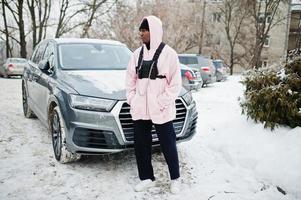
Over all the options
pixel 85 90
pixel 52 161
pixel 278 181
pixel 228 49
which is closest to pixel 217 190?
pixel 278 181

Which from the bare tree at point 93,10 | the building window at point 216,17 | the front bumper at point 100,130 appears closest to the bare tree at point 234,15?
the building window at point 216,17

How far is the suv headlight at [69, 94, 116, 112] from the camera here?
3751 millimetres

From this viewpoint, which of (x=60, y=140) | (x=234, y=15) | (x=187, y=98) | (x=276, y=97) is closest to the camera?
(x=60, y=140)

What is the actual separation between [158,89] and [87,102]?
3.20 ft

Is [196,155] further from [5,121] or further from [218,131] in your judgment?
[5,121]

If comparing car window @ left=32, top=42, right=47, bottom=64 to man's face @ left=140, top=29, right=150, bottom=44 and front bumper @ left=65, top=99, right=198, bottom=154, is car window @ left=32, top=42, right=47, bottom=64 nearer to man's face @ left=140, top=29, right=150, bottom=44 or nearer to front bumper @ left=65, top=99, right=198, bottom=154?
front bumper @ left=65, top=99, right=198, bottom=154

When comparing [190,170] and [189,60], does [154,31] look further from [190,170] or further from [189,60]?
[189,60]

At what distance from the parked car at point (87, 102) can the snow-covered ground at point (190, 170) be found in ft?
1.18

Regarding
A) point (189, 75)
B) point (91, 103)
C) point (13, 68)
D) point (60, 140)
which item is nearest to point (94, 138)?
point (91, 103)

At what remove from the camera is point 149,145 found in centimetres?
365

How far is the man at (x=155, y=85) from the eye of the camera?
3.34m

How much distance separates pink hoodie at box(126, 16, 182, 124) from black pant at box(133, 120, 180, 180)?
0.41 ft

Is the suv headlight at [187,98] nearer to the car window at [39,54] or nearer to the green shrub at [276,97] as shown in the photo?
the green shrub at [276,97]

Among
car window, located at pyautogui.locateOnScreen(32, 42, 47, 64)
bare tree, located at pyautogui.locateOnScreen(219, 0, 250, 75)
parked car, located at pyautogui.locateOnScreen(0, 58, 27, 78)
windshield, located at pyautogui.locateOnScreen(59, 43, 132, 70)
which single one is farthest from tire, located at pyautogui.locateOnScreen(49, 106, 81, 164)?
bare tree, located at pyautogui.locateOnScreen(219, 0, 250, 75)
